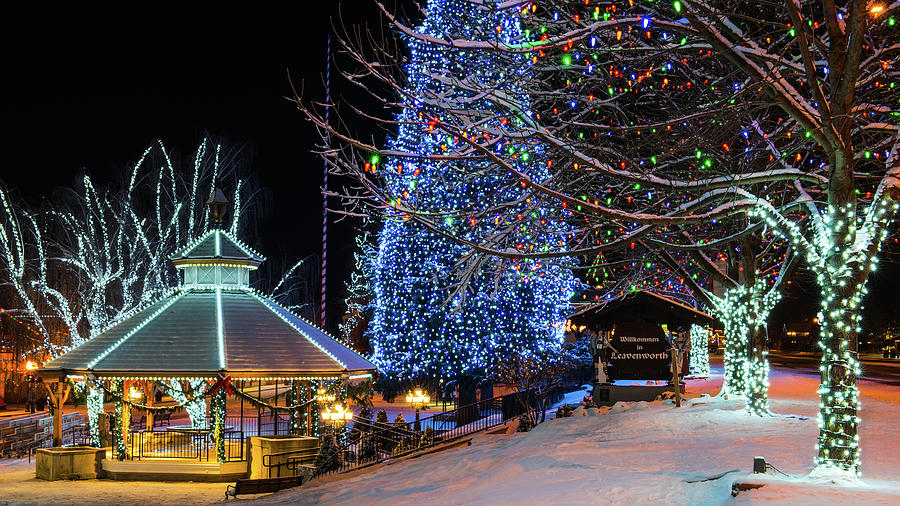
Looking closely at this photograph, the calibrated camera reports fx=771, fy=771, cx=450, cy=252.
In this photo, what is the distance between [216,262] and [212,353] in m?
4.19

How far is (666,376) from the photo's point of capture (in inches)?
943

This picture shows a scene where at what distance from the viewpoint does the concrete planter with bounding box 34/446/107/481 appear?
21594 mm

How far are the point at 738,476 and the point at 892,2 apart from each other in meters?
6.31

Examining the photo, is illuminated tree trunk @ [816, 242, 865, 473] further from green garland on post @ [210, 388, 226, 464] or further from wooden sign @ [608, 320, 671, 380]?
green garland on post @ [210, 388, 226, 464]

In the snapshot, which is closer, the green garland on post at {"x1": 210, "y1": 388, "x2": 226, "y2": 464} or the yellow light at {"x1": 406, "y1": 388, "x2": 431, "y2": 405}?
the green garland on post at {"x1": 210, "y1": 388, "x2": 226, "y2": 464}

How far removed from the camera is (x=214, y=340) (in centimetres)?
2241

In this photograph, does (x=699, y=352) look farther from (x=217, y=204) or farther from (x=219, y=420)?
(x=219, y=420)

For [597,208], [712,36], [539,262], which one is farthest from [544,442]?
[712,36]

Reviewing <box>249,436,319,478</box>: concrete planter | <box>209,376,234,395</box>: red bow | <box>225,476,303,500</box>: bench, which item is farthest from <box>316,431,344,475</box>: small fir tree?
<box>209,376,234,395</box>: red bow

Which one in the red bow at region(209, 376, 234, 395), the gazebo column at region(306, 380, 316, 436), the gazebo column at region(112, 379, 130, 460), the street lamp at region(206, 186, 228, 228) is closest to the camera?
the red bow at region(209, 376, 234, 395)

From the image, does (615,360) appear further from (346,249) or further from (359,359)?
(346,249)

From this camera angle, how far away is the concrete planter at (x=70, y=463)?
21594mm

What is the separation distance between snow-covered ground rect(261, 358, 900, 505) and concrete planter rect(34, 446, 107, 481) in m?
7.96

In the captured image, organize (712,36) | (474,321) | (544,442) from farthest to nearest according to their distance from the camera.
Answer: (474,321) < (544,442) < (712,36)
